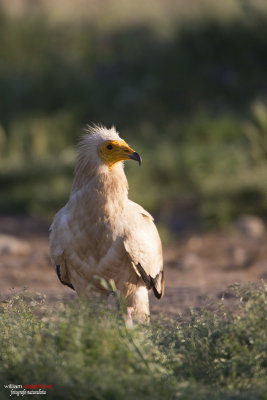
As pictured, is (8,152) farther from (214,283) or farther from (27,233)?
(214,283)

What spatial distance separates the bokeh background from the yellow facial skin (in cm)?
234

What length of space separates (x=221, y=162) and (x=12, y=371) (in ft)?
25.1

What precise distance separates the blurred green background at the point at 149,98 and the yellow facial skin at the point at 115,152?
4.48m

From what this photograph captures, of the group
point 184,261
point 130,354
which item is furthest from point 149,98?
point 130,354

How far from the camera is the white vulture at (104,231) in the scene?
411cm

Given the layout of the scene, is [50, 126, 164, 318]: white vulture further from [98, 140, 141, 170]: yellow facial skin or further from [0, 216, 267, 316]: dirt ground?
[0, 216, 267, 316]: dirt ground

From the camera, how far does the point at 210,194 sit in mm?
9234

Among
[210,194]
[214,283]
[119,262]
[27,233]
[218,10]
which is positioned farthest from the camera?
[218,10]

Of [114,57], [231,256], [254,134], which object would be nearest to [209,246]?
[231,256]

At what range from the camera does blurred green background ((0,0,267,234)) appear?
9562mm

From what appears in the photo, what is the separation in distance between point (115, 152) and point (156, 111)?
9.29 m

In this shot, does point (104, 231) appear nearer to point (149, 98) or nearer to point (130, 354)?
point (130, 354)

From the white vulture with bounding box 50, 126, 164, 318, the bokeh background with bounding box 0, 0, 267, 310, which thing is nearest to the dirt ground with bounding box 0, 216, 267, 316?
the bokeh background with bounding box 0, 0, 267, 310

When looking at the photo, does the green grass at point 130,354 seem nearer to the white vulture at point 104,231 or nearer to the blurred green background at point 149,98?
the white vulture at point 104,231
